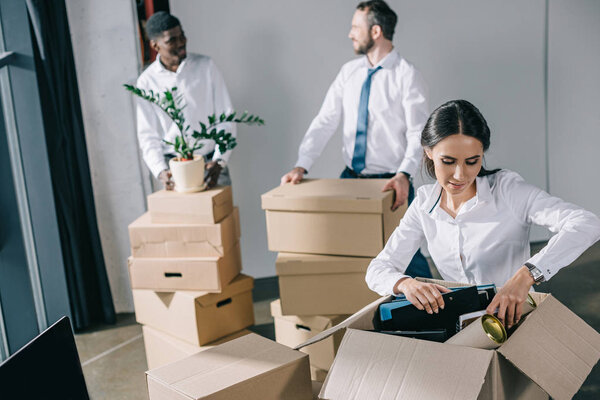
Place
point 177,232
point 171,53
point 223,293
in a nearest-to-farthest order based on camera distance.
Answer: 1. point 177,232
2. point 223,293
3. point 171,53

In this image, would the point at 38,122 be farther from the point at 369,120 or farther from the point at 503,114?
the point at 503,114

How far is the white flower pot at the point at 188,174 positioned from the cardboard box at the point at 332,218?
43 centimetres

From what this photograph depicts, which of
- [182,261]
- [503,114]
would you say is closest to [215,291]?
[182,261]

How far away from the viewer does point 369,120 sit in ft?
9.67

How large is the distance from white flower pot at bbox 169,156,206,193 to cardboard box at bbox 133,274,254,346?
1.59 feet

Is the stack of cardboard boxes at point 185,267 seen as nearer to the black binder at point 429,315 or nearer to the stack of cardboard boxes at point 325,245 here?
the stack of cardboard boxes at point 325,245

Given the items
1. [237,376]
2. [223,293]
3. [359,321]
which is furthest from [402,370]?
[223,293]

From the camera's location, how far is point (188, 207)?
107 inches

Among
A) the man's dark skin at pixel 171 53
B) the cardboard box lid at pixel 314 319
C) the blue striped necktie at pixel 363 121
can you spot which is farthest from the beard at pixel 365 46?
the cardboard box lid at pixel 314 319

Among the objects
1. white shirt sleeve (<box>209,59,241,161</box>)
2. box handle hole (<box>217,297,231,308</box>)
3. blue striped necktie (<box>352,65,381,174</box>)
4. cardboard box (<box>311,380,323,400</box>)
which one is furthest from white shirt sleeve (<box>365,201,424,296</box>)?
white shirt sleeve (<box>209,59,241,161</box>)

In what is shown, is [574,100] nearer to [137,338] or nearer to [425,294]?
[425,294]

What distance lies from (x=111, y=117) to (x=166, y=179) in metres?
0.76

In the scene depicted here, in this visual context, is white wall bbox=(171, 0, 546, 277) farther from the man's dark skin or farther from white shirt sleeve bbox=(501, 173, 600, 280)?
white shirt sleeve bbox=(501, 173, 600, 280)

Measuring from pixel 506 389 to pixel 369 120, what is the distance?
1.89 meters
